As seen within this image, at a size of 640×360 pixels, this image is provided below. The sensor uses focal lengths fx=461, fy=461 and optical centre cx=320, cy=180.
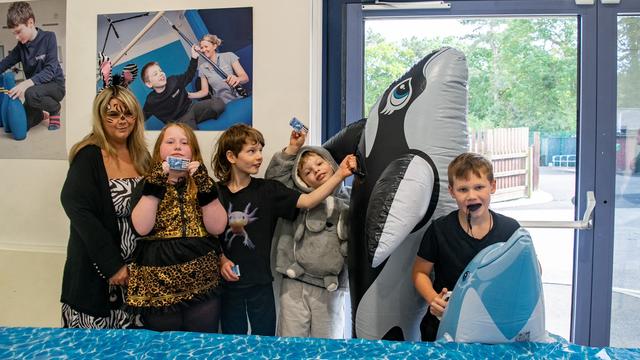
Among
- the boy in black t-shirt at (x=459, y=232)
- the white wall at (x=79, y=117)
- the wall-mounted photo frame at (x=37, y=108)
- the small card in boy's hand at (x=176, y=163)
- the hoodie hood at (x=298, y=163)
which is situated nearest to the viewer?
the boy in black t-shirt at (x=459, y=232)

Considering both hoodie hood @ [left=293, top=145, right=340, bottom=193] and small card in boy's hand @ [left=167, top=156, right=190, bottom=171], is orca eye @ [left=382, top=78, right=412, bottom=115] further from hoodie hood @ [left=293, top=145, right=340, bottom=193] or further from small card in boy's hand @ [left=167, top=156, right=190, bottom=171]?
small card in boy's hand @ [left=167, top=156, right=190, bottom=171]

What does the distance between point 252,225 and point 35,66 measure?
1501 mm

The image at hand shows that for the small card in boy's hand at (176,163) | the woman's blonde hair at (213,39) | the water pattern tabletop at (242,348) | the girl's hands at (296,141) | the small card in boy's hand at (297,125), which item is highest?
the woman's blonde hair at (213,39)

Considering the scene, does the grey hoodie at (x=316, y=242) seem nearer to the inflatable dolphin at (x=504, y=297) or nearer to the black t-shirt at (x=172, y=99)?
the inflatable dolphin at (x=504, y=297)

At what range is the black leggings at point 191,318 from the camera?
4.91ft

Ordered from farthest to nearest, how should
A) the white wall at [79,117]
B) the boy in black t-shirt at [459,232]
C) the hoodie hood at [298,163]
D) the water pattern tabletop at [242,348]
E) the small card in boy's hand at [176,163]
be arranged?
the white wall at [79,117], the hoodie hood at [298,163], the small card in boy's hand at [176,163], the boy in black t-shirt at [459,232], the water pattern tabletop at [242,348]

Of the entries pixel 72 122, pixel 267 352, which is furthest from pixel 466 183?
pixel 72 122

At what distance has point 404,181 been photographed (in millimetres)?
1319

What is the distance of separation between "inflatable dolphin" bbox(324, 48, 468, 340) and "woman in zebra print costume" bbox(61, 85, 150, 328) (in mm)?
804

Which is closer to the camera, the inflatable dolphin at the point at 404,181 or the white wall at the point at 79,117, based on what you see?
the inflatable dolphin at the point at 404,181

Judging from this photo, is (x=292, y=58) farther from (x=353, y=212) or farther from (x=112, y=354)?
(x=112, y=354)

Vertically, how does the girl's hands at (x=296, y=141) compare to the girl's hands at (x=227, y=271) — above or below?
above

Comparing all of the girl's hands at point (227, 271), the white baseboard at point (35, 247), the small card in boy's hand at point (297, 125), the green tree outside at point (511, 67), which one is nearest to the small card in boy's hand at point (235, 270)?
the girl's hands at point (227, 271)

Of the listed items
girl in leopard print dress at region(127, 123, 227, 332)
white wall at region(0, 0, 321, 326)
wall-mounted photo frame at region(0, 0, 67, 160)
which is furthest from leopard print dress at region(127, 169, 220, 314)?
wall-mounted photo frame at region(0, 0, 67, 160)
